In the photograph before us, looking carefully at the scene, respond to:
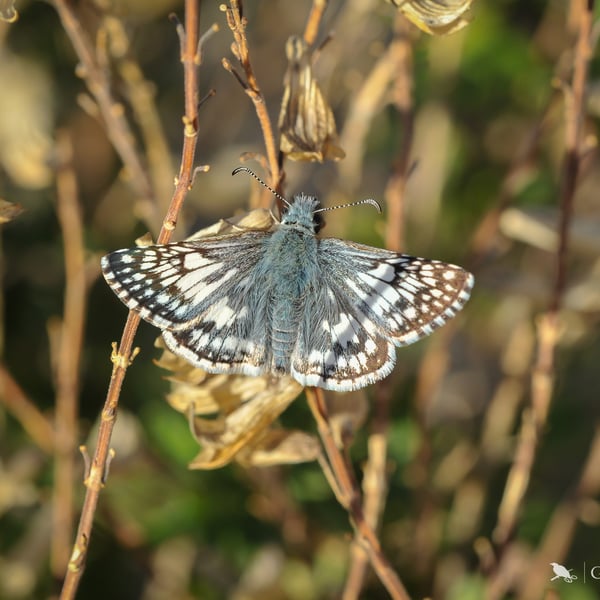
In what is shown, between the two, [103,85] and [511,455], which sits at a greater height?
[103,85]

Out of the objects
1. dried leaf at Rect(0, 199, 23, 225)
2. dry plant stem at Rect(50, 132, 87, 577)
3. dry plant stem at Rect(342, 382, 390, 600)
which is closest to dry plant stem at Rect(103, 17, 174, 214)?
dry plant stem at Rect(50, 132, 87, 577)

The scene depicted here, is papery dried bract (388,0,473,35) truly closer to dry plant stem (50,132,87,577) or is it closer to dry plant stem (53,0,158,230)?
dry plant stem (53,0,158,230)

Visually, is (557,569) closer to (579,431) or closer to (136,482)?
(579,431)

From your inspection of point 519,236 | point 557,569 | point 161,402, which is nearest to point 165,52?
point 161,402

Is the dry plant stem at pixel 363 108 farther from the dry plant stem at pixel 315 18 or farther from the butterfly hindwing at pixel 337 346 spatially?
the butterfly hindwing at pixel 337 346

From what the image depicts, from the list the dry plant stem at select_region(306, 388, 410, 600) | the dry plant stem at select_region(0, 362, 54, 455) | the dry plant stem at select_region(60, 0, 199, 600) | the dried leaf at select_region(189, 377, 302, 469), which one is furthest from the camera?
the dry plant stem at select_region(0, 362, 54, 455)

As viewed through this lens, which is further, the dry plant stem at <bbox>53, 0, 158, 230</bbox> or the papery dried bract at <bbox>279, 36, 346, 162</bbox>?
the dry plant stem at <bbox>53, 0, 158, 230</bbox>
